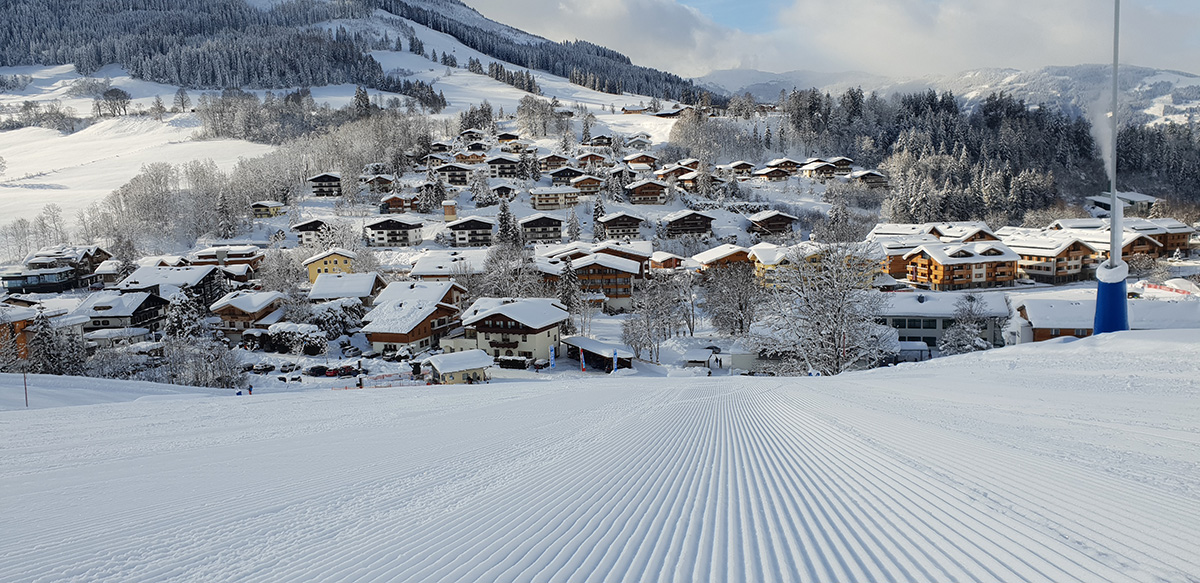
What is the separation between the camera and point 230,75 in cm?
10975

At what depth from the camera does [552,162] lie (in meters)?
64.9

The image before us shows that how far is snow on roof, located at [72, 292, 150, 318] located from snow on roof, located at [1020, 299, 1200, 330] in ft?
128

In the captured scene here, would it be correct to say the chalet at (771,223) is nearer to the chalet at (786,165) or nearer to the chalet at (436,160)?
the chalet at (786,165)

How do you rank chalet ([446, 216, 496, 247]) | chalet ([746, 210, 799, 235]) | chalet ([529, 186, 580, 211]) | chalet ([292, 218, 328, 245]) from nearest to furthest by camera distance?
chalet ([292, 218, 328, 245]) < chalet ([446, 216, 496, 247]) < chalet ([746, 210, 799, 235]) < chalet ([529, 186, 580, 211])

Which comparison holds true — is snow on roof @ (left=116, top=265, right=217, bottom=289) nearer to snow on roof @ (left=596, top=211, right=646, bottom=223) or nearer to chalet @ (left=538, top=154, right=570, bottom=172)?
snow on roof @ (left=596, top=211, right=646, bottom=223)

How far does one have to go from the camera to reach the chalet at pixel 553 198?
185 ft

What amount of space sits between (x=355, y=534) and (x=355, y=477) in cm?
175

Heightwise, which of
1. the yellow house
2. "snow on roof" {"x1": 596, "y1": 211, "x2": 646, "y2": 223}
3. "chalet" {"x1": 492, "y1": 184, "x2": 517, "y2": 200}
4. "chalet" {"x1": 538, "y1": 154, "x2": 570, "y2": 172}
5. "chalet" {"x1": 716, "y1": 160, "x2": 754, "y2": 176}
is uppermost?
"chalet" {"x1": 538, "y1": 154, "x2": 570, "y2": 172}

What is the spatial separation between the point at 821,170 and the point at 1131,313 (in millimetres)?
49218


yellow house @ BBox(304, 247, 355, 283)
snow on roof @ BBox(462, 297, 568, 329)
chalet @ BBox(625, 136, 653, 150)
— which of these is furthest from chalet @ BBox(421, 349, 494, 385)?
chalet @ BBox(625, 136, 653, 150)

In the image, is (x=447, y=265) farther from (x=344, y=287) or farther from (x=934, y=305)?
(x=934, y=305)

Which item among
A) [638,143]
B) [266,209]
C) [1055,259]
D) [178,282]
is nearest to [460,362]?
[178,282]

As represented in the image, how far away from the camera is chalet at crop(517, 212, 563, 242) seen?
49.3 metres

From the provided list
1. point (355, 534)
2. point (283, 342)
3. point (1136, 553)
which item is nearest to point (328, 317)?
point (283, 342)
